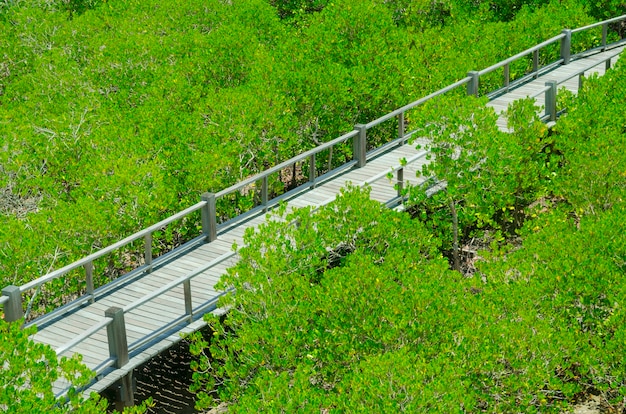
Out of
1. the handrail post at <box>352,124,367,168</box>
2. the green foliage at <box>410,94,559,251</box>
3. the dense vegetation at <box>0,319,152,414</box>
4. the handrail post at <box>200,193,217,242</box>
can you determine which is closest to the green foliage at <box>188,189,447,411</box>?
the dense vegetation at <box>0,319,152,414</box>

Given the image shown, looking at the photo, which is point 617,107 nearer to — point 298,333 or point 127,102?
point 298,333

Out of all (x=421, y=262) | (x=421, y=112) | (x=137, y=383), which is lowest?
(x=137, y=383)

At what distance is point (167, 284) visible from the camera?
15922 millimetres

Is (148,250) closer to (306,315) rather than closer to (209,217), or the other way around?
(209,217)

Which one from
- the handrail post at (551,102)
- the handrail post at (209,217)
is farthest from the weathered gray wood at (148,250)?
the handrail post at (551,102)

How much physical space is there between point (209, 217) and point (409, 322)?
222 inches

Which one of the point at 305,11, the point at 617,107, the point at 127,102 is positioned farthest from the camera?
the point at 305,11

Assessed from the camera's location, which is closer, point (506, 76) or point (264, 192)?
point (264, 192)

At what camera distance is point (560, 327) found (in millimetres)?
14133

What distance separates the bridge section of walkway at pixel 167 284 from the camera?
15031mm

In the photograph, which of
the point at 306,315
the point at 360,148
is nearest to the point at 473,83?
the point at 360,148

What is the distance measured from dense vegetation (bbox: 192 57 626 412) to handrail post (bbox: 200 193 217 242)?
1769 millimetres

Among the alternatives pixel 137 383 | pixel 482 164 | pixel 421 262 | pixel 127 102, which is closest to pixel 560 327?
pixel 421 262

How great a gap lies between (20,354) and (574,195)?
11094mm
